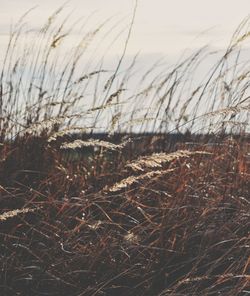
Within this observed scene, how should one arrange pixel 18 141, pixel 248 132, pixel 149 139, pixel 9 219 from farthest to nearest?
pixel 248 132 → pixel 149 139 → pixel 18 141 → pixel 9 219

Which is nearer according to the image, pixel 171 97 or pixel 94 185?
pixel 94 185

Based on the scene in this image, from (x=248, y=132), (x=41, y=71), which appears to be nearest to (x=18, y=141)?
(x=41, y=71)

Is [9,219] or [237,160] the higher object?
[237,160]

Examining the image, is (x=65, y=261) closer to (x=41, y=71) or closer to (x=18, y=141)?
(x=18, y=141)

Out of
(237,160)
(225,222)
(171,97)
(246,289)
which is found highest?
(171,97)

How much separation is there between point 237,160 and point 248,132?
2.63 ft

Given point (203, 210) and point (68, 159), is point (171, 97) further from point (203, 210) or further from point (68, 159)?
point (203, 210)

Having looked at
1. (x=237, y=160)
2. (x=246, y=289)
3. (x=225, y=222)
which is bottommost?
(x=246, y=289)

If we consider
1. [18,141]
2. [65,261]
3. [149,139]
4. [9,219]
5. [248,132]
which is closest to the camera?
[65,261]

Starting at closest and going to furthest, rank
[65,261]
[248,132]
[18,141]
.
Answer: [65,261], [18,141], [248,132]

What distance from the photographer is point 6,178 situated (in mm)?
3584

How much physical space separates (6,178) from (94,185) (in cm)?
45

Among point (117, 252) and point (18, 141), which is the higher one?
point (18, 141)

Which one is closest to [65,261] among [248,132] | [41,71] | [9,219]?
[9,219]
